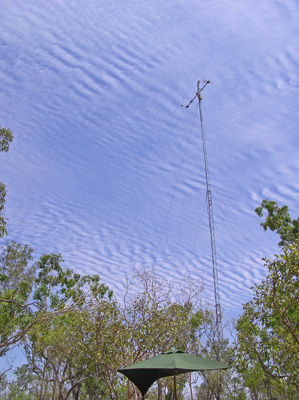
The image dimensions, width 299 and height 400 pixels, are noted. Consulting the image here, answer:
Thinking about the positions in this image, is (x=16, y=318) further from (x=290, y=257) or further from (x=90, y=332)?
(x=290, y=257)

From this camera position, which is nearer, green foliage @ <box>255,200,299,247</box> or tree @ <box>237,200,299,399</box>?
tree @ <box>237,200,299,399</box>

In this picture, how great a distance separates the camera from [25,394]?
115ft

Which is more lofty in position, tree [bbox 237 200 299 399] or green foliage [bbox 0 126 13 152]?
green foliage [bbox 0 126 13 152]

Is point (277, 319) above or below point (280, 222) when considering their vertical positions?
below

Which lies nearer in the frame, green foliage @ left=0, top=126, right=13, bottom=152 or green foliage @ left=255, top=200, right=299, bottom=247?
green foliage @ left=0, top=126, right=13, bottom=152

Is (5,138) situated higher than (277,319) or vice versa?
(5,138)

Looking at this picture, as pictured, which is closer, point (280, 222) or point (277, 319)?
point (277, 319)

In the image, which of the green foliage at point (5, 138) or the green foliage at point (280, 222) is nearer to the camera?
the green foliage at point (5, 138)

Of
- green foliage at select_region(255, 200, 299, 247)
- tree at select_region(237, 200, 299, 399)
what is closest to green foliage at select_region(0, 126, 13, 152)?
tree at select_region(237, 200, 299, 399)

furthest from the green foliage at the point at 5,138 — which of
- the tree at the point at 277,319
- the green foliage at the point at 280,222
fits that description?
the green foliage at the point at 280,222

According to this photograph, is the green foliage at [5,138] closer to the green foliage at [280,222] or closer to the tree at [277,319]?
the tree at [277,319]

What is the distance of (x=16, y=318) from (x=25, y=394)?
30.4 meters

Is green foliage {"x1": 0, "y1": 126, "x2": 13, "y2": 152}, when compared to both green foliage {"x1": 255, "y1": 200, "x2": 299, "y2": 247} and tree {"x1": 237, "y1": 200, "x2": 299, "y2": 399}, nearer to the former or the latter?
tree {"x1": 237, "y1": 200, "x2": 299, "y2": 399}

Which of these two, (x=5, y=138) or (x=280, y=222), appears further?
(x=280, y=222)
